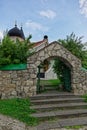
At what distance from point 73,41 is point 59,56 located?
7.50ft

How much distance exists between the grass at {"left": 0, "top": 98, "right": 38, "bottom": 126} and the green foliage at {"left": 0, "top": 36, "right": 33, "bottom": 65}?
198cm

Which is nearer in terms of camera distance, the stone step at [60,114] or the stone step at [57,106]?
the stone step at [60,114]

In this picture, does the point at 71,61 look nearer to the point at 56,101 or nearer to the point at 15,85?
the point at 56,101

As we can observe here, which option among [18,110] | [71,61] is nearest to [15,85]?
[18,110]

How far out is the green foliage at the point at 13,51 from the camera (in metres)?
8.92

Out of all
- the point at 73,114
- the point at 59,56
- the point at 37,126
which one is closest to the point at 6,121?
Answer: the point at 37,126

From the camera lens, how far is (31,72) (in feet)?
29.0

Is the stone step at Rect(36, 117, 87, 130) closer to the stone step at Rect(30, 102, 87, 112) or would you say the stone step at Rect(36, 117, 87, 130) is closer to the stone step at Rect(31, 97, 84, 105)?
the stone step at Rect(30, 102, 87, 112)

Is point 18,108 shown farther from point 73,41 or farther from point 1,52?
point 73,41

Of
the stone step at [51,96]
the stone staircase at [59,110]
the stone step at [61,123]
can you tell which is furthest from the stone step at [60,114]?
the stone step at [51,96]

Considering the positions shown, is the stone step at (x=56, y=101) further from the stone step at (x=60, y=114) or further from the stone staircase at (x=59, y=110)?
the stone step at (x=60, y=114)

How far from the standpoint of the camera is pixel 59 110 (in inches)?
294

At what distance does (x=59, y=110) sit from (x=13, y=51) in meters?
3.91

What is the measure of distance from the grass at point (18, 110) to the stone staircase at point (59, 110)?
0.26m
